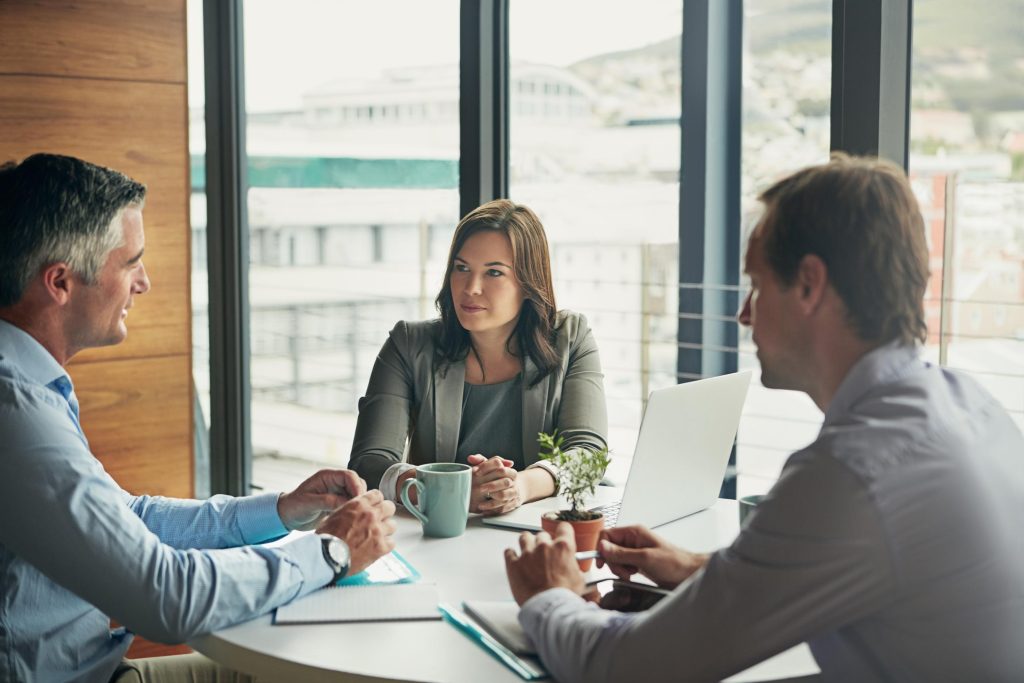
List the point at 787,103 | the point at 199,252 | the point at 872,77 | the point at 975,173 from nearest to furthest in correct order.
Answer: the point at 872,77 → the point at 975,173 → the point at 787,103 → the point at 199,252

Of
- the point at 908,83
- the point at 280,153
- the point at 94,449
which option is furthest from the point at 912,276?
the point at 280,153

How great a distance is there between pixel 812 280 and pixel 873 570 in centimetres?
31

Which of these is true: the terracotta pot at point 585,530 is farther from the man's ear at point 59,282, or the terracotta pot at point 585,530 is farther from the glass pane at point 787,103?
the glass pane at point 787,103

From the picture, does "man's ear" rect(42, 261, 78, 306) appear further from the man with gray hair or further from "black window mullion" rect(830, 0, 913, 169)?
"black window mullion" rect(830, 0, 913, 169)

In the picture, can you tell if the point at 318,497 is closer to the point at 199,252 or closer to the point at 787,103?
the point at 787,103

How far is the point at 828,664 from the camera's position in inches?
42.9

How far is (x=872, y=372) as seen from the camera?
1.11 meters

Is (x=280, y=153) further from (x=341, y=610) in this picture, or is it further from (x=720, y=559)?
(x=720, y=559)

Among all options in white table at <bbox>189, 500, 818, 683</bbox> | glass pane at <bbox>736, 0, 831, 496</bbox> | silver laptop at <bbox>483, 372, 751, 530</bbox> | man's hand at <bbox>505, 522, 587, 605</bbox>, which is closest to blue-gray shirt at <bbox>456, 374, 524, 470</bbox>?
silver laptop at <bbox>483, 372, 751, 530</bbox>

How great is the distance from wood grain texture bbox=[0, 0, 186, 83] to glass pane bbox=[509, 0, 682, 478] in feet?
3.99

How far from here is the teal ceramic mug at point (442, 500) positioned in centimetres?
163

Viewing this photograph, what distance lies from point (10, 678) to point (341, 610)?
0.46 m

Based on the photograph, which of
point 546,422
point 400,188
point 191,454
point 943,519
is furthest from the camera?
point 400,188

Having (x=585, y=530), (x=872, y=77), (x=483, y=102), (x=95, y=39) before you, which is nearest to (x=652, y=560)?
(x=585, y=530)
